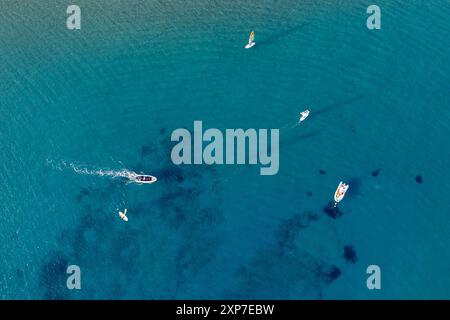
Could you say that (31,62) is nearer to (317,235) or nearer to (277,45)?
(277,45)

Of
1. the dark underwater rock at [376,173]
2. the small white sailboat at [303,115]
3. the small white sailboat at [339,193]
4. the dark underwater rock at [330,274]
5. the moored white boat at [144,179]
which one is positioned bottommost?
the dark underwater rock at [330,274]

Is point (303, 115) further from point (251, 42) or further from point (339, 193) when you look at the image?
point (251, 42)

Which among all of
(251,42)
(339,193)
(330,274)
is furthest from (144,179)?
(330,274)

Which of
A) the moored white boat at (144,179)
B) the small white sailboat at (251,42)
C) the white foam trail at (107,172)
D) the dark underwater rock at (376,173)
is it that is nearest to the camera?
the moored white boat at (144,179)

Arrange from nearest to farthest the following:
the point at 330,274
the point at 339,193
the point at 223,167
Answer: the point at 330,274 → the point at 339,193 → the point at 223,167

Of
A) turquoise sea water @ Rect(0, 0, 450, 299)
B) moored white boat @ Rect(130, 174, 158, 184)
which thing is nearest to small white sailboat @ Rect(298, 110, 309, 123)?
turquoise sea water @ Rect(0, 0, 450, 299)

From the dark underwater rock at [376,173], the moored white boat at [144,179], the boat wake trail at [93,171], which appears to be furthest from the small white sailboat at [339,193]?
the boat wake trail at [93,171]

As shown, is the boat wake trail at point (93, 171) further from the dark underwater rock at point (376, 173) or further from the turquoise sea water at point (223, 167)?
the dark underwater rock at point (376, 173)
